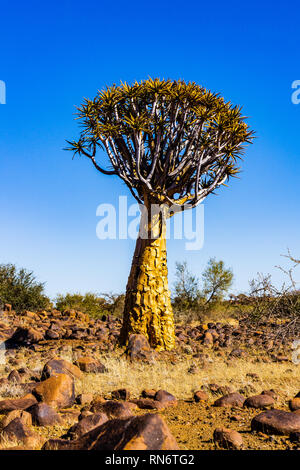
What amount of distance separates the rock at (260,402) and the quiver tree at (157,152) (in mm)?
4885

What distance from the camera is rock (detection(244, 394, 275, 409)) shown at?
4609 mm

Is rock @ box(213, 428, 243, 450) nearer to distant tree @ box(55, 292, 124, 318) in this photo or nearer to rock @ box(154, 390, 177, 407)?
rock @ box(154, 390, 177, 407)

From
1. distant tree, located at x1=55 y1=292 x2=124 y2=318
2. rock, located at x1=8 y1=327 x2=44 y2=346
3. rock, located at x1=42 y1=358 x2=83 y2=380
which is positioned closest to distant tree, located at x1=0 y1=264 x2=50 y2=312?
distant tree, located at x1=55 y1=292 x2=124 y2=318

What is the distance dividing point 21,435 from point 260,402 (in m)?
2.58

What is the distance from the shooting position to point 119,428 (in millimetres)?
2877

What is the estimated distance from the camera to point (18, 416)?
403 centimetres

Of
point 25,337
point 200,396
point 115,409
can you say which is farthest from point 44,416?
point 25,337

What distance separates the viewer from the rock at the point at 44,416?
4043 mm

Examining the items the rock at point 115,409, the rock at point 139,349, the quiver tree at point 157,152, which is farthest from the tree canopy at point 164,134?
the rock at point 115,409

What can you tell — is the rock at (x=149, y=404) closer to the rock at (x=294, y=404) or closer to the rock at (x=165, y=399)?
the rock at (x=165, y=399)

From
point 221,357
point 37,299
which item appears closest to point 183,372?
point 221,357

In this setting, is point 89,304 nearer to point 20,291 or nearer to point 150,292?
point 20,291

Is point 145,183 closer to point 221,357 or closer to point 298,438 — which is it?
point 221,357
